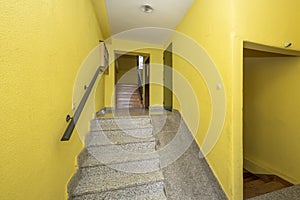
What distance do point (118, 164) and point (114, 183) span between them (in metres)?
0.23

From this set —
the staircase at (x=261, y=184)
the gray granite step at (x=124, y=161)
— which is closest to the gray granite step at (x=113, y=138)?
the gray granite step at (x=124, y=161)

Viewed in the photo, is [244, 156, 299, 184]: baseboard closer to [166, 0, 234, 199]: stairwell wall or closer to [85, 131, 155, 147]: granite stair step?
[166, 0, 234, 199]: stairwell wall

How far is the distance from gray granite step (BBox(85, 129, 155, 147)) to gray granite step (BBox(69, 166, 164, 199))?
0.34 m

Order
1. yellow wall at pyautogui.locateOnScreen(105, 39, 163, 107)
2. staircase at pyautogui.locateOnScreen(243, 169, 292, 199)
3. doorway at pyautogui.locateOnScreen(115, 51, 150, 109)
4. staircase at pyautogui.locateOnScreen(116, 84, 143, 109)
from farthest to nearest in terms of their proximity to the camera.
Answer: doorway at pyautogui.locateOnScreen(115, 51, 150, 109)
staircase at pyautogui.locateOnScreen(116, 84, 143, 109)
yellow wall at pyautogui.locateOnScreen(105, 39, 163, 107)
staircase at pyautogui.locateOnScreen(243, 169, 292, 199)

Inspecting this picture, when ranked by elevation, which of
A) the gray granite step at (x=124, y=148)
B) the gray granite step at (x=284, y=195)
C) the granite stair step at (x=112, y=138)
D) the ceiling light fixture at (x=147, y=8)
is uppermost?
the ceiling light fixture at (x=147, y=8)

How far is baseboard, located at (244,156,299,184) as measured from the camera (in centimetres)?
198

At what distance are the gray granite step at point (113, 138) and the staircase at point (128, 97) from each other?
3.01 m

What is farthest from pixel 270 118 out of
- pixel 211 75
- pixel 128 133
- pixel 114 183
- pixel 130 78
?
pixel 130 78

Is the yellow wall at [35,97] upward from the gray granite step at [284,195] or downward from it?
upward

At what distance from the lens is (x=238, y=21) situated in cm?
145

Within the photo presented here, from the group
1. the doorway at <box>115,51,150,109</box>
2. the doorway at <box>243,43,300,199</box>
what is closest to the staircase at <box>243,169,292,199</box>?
the doorway at <box>243,43,300,199</box>

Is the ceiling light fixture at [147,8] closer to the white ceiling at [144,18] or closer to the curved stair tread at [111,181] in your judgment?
the white ceiling at [144,18]

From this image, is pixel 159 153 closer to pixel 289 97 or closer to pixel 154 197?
pixel 154 197

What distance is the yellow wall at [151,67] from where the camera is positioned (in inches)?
143
